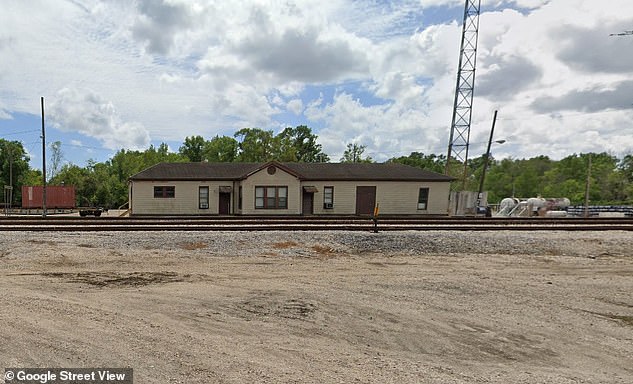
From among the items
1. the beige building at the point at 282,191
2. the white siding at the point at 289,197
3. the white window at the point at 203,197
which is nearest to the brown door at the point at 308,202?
the beige building at the point at 282,191

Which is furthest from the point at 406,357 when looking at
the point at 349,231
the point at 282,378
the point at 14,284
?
the point at 349,231

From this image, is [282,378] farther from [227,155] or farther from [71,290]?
[227,155]

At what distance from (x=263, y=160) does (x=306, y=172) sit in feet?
123

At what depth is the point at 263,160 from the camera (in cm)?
7012

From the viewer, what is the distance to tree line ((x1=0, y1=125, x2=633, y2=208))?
63125 mm

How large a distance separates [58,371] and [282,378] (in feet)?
8.41

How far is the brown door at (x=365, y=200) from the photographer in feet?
107

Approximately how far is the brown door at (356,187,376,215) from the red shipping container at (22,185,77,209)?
26.7m

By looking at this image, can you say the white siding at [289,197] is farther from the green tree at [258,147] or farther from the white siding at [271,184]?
the green tree at [258,147]

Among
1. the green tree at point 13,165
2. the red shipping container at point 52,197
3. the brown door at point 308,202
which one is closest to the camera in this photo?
the brown door at point 308,202

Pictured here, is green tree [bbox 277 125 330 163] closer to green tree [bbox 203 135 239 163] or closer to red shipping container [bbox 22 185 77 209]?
green tree [bbox 203 135 239 163]

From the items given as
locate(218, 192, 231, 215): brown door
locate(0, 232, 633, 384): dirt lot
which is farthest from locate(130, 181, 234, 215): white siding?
locate(0, 232, 633, 384): dirt lot

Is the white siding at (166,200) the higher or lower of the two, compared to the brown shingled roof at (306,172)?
lower

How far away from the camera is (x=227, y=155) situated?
246ft
